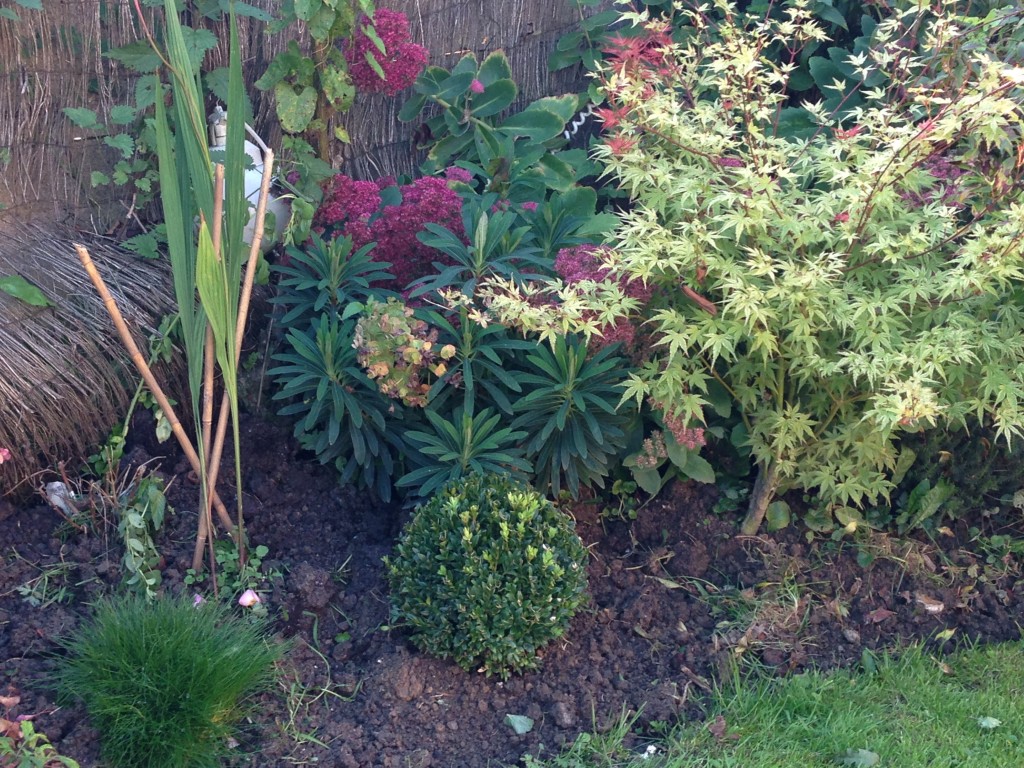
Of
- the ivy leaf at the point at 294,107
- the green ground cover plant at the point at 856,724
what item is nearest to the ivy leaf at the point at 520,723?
the green ground cover plant at the point at 856,724

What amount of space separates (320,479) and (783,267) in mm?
1980

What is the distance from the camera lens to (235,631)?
9.24ft

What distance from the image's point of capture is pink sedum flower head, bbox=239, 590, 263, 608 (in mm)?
3029

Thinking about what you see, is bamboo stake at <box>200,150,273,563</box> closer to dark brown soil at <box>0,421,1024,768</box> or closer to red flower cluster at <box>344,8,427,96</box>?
dark brown soil at <box>0,421,1024,768</box>

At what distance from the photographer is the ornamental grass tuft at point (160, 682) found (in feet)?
8.37

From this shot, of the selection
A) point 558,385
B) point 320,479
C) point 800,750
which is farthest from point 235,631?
point 800,750

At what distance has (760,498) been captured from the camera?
3.69 m

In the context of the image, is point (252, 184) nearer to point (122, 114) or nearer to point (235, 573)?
point (122, 114)

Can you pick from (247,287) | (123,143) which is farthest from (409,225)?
(123,143)

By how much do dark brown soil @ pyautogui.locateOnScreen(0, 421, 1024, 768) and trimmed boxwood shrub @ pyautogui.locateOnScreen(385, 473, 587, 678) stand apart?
6.5 inches

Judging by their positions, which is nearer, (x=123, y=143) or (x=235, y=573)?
(x=235, y=573)

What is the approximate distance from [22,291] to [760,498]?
9.41 feet

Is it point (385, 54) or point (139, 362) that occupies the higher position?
point (385, 54)

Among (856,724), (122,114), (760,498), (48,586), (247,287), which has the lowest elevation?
(856,724)
